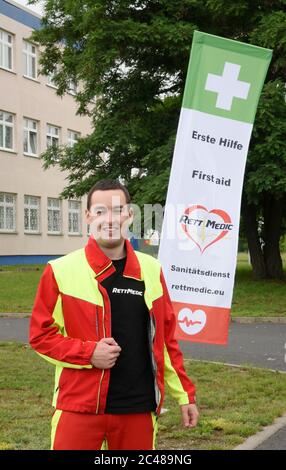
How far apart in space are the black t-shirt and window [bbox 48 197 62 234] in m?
Result: 38.2

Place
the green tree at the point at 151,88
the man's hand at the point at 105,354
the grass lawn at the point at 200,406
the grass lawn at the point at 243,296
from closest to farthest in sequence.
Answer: the man's hand at the point at 105,354 < the grass lawn at the point at 200,406 < the grass lawn at the point at 243,296 < the green tree at the point at 151,88

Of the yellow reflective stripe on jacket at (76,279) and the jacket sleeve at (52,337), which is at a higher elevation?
the yellow reflective stripe on jacket at (76,279)

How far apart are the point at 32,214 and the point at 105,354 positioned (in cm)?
3698

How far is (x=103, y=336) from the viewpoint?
10.9 feet

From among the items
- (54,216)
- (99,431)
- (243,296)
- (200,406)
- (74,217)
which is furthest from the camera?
(74,217)

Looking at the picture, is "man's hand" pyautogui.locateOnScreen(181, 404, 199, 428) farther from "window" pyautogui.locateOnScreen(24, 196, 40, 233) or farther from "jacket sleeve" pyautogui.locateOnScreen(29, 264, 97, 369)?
"window" pyautogui.locateOnScreen(24, 196, 40, 233)

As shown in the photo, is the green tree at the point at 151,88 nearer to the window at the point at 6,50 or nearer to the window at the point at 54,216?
the window at the point at 6,50

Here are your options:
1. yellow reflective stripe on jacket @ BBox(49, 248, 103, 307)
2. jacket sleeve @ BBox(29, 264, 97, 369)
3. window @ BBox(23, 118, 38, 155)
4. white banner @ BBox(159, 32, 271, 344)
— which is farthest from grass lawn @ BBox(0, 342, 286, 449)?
window @ BBox(23, 118, 38, 155)

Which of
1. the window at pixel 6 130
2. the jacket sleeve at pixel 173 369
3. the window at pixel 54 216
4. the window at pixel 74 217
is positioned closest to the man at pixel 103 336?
the jacket sleeve at pixel 173 369

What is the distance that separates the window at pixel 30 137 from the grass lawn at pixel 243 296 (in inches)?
561

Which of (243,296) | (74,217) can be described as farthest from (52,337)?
(74,217)

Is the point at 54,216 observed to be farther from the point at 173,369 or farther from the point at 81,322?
the point at 81,322

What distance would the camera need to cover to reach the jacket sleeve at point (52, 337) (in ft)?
10.7
